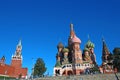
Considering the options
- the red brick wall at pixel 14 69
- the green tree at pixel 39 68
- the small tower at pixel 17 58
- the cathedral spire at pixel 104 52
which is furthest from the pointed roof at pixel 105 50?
the small tower at pixel 17 58

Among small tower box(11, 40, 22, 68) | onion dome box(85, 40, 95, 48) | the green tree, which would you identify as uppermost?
onion dome box(85, 40, 95, 48)

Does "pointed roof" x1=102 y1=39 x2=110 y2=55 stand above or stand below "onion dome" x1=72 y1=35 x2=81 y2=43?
below

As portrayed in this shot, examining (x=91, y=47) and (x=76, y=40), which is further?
(x=91, y=47)

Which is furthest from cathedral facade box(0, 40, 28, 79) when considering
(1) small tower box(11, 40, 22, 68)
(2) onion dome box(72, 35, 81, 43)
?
(2) onion dome box(72, 35, 81, 43)

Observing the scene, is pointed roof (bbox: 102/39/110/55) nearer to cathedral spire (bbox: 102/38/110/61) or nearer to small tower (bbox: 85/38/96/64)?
cathedral spire (bbox: 102/38/110/61)

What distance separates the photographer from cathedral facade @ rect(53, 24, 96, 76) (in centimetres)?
7696

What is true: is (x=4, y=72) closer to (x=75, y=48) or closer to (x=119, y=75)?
(x=75, y=48)

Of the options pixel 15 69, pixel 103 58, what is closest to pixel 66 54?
pixel 103 58

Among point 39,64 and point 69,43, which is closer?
point 39,64

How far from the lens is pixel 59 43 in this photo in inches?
3664

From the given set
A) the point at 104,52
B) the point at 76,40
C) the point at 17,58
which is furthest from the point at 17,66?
the point at 104,52

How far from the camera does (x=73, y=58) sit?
79.9 m

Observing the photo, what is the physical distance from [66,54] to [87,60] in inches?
385

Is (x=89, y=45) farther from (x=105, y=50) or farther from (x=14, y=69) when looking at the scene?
(x=14, y=69)
